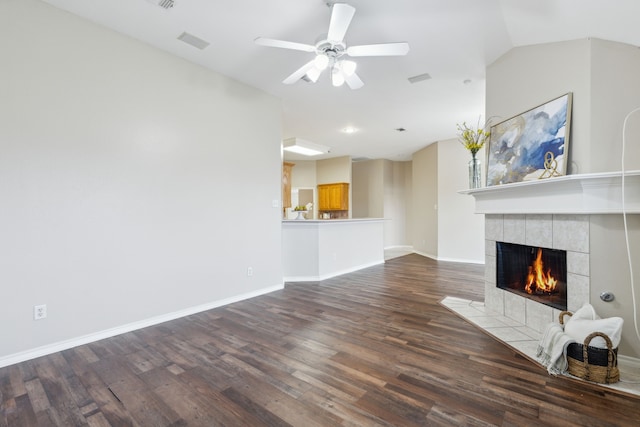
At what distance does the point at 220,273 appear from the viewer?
148 inches

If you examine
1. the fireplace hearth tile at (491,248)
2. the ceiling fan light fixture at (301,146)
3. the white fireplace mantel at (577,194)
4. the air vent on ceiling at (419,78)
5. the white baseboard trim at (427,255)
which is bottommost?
the white baseboard trim at (427,255)

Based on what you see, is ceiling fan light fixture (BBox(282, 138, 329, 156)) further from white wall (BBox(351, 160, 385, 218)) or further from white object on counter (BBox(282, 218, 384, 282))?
white wall (BBox(351, 160, 385, 218))

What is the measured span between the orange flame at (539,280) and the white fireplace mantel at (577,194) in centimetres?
53

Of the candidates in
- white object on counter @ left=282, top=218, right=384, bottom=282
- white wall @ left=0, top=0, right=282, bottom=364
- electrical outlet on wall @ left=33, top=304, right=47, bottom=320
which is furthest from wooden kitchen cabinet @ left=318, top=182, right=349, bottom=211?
electrical outlet on wall @ left=33, top=304, right=47, bottom=320

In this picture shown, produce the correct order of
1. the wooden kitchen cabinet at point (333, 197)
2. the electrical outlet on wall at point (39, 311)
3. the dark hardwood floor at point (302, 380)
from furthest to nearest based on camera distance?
the wooden kitchen cabinet at point (333, 197)
the electrical outlet on wall at point (39, 311)
the dark hardwood floor at point (302, 380)

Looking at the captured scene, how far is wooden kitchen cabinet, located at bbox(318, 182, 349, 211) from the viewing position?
29.2 ft

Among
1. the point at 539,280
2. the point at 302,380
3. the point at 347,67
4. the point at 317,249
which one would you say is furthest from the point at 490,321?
the point at 347,67

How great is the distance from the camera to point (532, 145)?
2803 mm

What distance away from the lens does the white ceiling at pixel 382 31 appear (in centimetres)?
240

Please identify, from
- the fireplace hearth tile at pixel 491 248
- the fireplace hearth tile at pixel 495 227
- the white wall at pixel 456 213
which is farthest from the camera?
the white wall at pixel 456 213

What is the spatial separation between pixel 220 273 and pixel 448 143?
5.98 metres

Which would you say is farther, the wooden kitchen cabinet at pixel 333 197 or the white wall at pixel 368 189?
the white wall at pixel 368 189

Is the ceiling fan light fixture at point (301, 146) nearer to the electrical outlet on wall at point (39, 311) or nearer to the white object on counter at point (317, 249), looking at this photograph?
the white object on counter at point (317, 249)

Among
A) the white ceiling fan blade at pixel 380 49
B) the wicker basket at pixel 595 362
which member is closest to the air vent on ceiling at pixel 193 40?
the white ceiling fan blade at pixel 380 49
